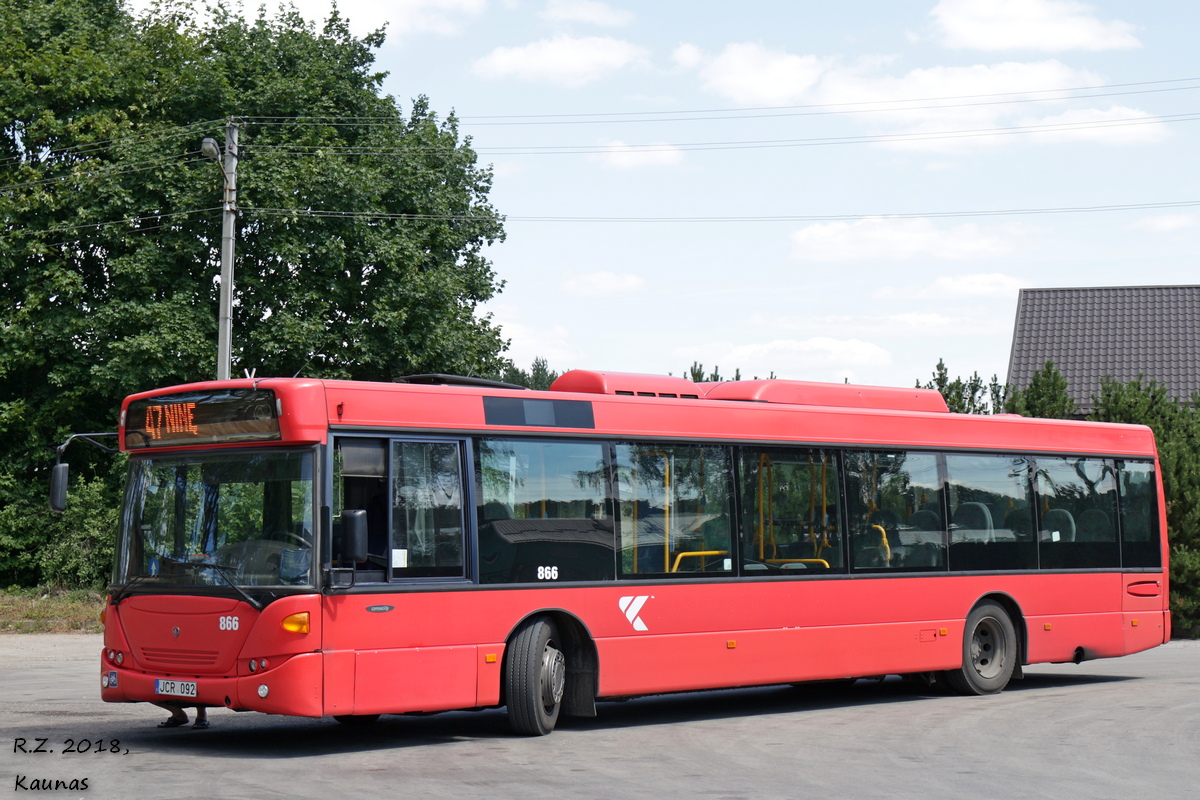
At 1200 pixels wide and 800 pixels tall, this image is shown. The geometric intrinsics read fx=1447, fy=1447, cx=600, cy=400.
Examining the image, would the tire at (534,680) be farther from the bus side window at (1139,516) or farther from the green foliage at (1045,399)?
the green foliage at (1045,399)

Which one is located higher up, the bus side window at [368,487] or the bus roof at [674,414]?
the bus roof at [674,414]

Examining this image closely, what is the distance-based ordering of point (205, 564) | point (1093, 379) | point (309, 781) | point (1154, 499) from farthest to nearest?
point (1093, 379), point (1154, 499), point (205, 564), point (309, 781)

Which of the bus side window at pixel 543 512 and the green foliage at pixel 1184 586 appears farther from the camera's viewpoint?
the green foliage at pixel 1184 586

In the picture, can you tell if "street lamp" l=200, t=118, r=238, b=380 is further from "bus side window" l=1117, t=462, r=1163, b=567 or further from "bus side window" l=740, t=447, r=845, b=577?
"bus side window" l=1117, t=462, r=1163, b=567

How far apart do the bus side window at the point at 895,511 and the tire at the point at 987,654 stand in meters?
0.92

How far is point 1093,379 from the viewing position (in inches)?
1618

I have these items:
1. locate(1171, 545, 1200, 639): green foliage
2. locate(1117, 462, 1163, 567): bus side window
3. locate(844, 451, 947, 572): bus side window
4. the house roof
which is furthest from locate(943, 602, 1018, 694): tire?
the house roof

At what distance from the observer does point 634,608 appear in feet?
40.3

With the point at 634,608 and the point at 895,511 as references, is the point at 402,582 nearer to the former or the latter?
the point at 634,608

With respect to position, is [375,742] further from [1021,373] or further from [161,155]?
[1021,373]

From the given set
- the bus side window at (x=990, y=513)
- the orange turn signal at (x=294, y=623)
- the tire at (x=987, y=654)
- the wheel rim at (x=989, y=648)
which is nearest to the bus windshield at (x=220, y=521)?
the orange turn signal at (x=294, y=623)

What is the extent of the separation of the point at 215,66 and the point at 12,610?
574 inches

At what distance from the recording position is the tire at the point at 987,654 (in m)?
15.3

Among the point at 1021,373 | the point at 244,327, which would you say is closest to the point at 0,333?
the point at 244,327
